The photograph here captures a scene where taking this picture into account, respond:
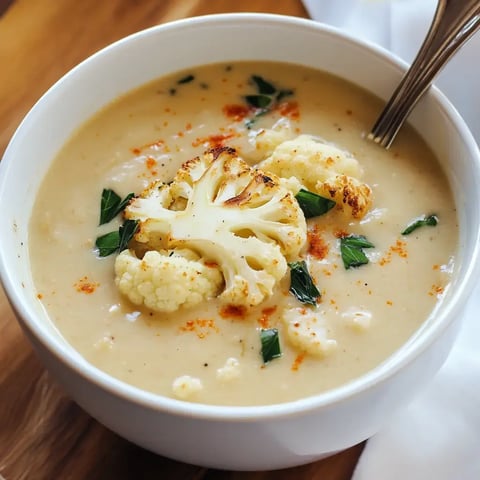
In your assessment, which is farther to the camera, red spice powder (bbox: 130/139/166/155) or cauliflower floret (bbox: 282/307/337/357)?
red spice powder (bbox: 130/139/166/155)

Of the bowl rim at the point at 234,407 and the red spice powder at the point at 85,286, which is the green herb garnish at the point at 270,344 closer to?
the bowl rim at the point at 234,407

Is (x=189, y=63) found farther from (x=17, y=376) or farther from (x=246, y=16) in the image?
(x=17, y=376)

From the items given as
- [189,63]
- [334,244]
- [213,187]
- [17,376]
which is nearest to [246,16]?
[189,63]

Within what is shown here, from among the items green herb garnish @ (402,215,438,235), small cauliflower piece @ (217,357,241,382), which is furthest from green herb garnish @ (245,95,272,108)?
small cauliflower piece @ (217,357,241,382)

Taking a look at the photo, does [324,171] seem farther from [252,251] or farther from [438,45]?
[438,45]

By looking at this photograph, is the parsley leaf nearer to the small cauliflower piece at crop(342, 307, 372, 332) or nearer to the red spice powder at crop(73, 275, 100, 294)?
the red spice powder at crop(73, 275, 100, 294)

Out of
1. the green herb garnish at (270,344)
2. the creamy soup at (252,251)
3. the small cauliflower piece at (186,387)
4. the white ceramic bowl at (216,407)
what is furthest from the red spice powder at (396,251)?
the small cauliflower piece at (186,387)

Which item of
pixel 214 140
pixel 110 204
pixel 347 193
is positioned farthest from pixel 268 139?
pixel 110 204

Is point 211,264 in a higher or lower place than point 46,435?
higher
